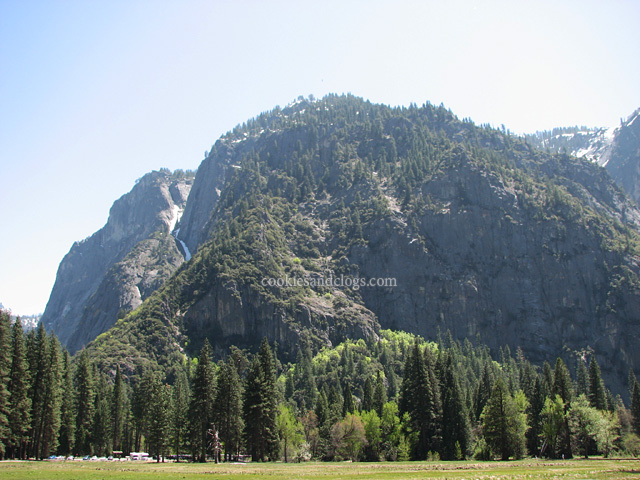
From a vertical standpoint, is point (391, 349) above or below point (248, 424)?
above

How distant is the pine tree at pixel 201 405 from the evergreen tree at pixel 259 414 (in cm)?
524

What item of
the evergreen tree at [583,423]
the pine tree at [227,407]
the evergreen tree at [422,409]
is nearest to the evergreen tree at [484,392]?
the evergreen tree at [422,409]

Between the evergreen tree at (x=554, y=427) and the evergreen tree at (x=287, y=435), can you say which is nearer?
the evergreen tree at (x=554, y=427)

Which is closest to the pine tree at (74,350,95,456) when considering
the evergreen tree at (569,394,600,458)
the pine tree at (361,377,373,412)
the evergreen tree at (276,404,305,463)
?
the evergreen tree at (276,404,305,463)

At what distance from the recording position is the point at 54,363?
260 feet

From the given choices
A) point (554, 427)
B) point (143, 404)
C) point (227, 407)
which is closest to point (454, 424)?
point (554, 427)

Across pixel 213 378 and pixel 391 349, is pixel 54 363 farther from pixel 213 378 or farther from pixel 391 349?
pixel 391 349

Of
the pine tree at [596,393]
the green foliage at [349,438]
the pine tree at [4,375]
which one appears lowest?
the green foliage at [349,438]

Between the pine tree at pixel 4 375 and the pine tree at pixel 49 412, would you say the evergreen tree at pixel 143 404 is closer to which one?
the pine tree at pixel 49 412

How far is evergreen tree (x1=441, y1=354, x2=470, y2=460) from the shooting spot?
3127 inches

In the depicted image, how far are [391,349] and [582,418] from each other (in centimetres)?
11633

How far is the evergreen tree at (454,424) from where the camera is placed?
79438 millimetres

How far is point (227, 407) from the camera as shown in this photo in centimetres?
7888

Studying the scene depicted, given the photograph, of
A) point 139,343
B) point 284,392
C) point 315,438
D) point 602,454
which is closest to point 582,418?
point 602,454
